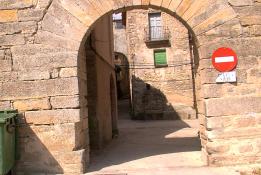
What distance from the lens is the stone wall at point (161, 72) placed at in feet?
66.6

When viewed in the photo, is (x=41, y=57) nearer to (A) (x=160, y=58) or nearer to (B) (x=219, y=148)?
(B) (x=219, y=148)

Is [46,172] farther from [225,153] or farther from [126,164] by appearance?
[225,153]

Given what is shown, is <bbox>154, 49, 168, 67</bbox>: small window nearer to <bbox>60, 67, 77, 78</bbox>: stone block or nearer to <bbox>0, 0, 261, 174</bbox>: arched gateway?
<bbox>0, 0, 261, 174</bbox>: arched gateway

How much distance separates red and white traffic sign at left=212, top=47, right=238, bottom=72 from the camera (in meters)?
Answer: 5.09

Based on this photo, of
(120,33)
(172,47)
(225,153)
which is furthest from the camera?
(120,33)

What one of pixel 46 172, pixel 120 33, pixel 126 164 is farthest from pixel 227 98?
pixel 120 33

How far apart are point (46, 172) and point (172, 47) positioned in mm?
16513

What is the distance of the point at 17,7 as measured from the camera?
5250mm

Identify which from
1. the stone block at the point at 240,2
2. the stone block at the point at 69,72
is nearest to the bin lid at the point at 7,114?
the stone block at the point at 69,72

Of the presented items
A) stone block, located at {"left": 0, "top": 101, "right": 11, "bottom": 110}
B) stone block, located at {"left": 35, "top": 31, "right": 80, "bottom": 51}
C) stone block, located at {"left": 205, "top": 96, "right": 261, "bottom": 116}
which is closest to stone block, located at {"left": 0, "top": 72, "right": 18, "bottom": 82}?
stone block, located at {"left": 0, "top": 101, "right": 11, "bottom": 110}

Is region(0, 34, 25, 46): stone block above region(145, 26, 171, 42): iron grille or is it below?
below

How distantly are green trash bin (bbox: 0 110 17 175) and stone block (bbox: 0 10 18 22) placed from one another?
139 centimetres

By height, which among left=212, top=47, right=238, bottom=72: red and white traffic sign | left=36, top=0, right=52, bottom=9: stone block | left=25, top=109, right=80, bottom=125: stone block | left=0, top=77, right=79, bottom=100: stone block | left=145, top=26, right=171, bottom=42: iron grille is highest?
left=145, top=26, right=171, bottom=42: iron grille

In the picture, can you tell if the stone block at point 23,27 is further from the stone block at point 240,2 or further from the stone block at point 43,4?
the stone block at point 240,2
